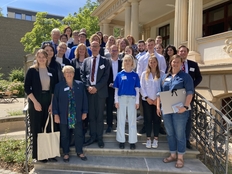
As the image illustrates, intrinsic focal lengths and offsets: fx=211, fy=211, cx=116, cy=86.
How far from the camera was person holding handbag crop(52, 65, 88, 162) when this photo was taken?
11.9ft

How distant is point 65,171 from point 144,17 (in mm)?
13147

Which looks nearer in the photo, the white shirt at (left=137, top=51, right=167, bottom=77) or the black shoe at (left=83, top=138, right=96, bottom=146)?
the black shoe at (left=83, top=138, right=96, bottom=146)

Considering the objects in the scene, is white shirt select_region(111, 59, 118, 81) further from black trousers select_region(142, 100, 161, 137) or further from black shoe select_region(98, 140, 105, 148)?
black shoe select_region(98, 140, 105, 148)

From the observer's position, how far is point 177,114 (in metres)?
3.55

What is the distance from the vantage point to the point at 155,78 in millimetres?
4039

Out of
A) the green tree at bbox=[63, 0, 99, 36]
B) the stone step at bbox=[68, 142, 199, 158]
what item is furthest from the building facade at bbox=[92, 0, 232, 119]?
the green tree at bbox=[63, 0, 99, 36]

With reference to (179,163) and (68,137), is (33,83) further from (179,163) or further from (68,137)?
(179,163)

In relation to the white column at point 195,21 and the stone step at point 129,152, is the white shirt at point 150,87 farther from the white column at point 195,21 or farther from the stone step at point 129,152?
the white column at point 195,21

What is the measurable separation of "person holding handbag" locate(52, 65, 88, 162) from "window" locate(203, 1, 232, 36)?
7881 millimetres

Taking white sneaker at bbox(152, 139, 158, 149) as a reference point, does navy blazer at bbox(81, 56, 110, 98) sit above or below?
above

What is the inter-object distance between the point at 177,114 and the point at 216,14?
26.0ft

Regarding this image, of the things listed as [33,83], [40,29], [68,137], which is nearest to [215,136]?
[68,137]

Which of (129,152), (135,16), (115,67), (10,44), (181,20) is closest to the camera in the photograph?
(129,152)

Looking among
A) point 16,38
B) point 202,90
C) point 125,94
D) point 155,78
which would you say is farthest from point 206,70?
point 16,38
